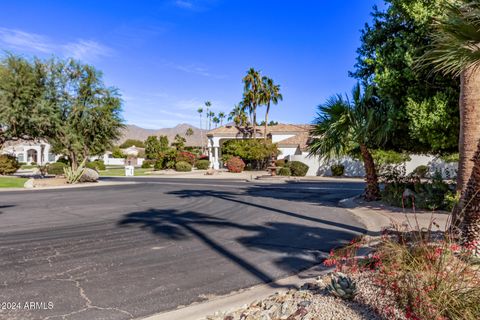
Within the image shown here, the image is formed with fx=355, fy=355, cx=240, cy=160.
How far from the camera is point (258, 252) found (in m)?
7.43

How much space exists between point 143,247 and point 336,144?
9.91m

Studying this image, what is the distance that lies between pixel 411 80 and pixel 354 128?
120 inches

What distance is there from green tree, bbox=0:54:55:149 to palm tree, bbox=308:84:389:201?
21138 millimetres

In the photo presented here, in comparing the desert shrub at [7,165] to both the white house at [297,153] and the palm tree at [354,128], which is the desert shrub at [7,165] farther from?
the palm tree at [354,128]

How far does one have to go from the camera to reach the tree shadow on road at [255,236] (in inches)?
267

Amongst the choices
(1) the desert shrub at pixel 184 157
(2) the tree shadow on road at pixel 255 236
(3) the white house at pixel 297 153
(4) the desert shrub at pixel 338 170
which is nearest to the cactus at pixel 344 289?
(2) the tree shadow on road at pixel 255 236

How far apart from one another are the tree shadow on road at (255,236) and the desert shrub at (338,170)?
26208 mm

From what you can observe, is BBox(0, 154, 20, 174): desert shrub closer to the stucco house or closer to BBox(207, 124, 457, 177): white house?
the stucco house

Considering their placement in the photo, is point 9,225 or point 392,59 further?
point 392,59

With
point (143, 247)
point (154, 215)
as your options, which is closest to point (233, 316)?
point (143, 247)

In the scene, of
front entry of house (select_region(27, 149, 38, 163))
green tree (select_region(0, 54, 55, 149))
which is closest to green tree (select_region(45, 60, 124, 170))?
green tree (select_region(0, 54, 55, 149))

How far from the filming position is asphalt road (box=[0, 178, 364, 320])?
4.94m

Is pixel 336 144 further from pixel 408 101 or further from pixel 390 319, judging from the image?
pixel 390 319

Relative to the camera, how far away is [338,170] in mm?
36031
